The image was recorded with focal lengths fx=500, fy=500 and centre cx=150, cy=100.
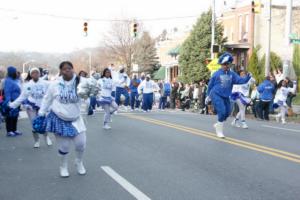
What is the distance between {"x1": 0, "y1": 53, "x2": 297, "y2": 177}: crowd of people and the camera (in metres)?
7.88

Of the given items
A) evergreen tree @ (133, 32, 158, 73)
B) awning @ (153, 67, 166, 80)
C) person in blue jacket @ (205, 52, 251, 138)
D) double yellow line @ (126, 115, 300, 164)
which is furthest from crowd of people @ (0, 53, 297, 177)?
evergreen tree @ (133, 32, 158, 73)

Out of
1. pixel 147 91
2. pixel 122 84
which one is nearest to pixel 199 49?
pixel 147 91

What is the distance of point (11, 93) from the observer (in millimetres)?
13719

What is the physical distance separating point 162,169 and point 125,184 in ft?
4.22

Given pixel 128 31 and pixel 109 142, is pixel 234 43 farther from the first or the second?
pixel 109 142

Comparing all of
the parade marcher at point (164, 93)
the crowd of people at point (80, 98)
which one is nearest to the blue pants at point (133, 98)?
the crowd of people at point (80, 98)

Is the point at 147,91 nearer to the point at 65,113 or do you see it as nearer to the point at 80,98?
the point at 80,98

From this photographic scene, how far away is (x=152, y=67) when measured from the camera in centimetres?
7169

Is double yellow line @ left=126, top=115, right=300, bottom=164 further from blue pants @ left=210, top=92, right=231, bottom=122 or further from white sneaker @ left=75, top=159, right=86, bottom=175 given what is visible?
white sneaker @ left=75, top=159, right=86, bottom=175

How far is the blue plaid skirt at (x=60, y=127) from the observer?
304 inches

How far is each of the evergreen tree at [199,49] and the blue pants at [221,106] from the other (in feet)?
102

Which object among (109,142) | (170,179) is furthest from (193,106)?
(170,179)

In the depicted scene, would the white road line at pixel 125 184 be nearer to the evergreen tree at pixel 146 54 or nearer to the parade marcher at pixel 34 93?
the parade marcher at pixel 34 93

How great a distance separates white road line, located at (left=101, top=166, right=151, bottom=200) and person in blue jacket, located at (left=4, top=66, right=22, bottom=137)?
600 cm
